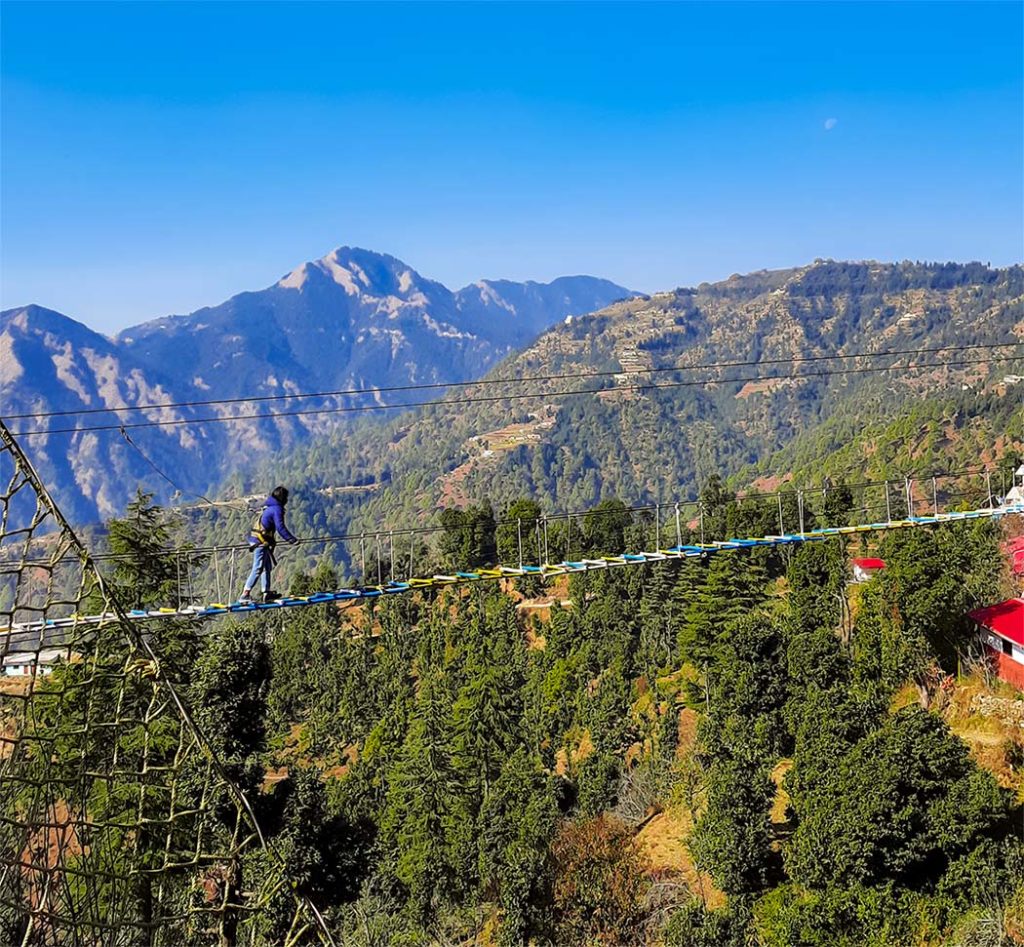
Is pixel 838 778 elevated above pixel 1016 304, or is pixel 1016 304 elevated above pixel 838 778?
pixel 1016 304

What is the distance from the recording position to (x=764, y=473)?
313 ft

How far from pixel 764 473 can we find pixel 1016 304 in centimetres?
6070

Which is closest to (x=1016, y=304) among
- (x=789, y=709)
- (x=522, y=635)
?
(x=522, y=635)

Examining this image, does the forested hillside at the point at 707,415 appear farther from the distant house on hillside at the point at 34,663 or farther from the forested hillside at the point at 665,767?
the distant house on hillside at the point at 34,663

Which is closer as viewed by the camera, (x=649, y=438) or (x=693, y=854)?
(x=693, y=854)

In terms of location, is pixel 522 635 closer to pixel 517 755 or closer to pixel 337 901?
pixel 517 755

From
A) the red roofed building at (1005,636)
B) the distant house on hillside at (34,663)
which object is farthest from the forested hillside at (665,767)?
the red roofed building at (1005,636)

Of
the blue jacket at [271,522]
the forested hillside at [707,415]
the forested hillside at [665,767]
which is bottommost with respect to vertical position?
the forested hillside at [665,767]

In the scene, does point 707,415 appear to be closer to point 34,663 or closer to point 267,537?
point 267,537

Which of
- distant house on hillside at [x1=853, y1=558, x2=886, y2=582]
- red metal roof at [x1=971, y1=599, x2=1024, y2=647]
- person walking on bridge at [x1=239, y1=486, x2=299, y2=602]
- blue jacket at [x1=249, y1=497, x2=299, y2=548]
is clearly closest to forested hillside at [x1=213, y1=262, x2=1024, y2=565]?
distant house on hillside at [x1=853, y1=558, x2=886, y2=582]

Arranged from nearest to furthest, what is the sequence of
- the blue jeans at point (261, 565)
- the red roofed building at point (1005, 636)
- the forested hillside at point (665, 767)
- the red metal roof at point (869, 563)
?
the blue jeans at point (261, 565), the forested hillside at point (665, 767), the red roofed building at point (1005, 636), the red metal roof at point (869, 563)

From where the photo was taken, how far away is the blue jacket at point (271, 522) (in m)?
9.88

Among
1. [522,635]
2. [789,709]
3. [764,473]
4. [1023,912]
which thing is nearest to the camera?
[1023,912]

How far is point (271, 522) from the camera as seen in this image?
10000 millimetres
